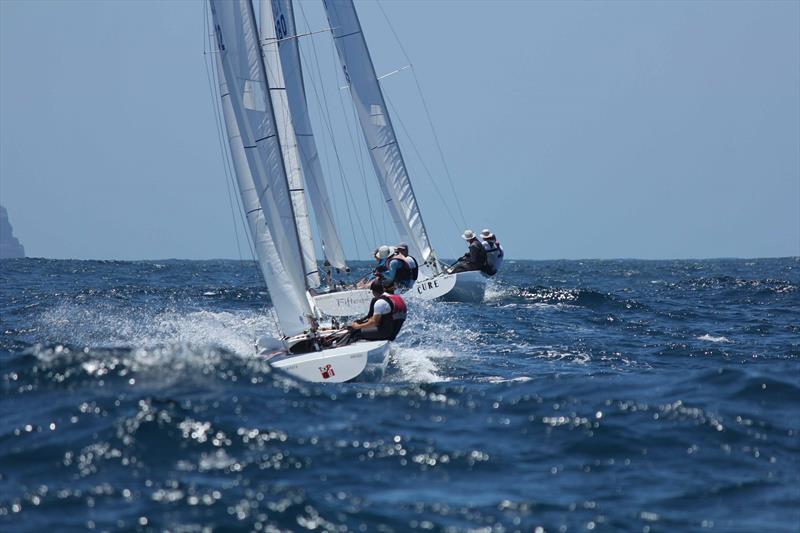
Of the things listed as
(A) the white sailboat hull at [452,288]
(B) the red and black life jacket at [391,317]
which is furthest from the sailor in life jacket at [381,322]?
(A) the white sailboat hull at [452,288]

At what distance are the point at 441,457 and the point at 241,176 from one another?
7.03 meters

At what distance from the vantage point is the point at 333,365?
1196 centimetres

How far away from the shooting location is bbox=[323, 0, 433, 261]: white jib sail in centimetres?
2695

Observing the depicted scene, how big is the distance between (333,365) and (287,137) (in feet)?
28.9

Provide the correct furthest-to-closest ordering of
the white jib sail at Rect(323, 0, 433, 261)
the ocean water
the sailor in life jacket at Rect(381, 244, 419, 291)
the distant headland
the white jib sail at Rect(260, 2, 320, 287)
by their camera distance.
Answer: the distant headland, the white jib sail at Rect(323, 0, 433, 261), the sailor in life jacket at Rect(381, 244, 419, 291), the white jib sail at Rect(260, 2, 320, 287), the ocean water

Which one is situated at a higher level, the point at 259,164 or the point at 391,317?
the point at 259,164

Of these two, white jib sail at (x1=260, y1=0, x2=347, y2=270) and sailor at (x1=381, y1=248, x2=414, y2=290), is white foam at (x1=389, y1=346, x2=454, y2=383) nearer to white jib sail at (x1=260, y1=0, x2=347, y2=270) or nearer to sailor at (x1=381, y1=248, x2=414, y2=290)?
sailor at (x1=381, y1=248, x2=414, y2=290)

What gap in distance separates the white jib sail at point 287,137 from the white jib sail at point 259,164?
2553 millimetres

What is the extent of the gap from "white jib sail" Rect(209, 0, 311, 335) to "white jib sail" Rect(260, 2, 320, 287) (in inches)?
100

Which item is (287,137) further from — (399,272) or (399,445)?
(399,445)

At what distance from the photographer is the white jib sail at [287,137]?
16.8 meters

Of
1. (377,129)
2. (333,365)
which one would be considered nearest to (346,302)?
(377,129)

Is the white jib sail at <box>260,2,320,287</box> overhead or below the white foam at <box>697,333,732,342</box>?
overhead

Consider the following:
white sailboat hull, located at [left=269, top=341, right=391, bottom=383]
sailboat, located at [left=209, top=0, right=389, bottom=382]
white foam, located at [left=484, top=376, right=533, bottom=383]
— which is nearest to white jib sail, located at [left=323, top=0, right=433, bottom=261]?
sailboat, located at [left=209, top=0, right=389, bottom=382]
